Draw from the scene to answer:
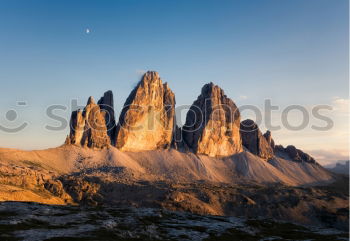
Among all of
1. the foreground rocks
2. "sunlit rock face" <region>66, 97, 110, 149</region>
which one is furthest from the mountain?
the foreground rocks

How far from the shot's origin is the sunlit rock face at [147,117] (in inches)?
5635

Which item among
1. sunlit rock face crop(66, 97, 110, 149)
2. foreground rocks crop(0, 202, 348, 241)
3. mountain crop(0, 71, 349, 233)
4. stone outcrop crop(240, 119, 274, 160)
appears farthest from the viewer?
stone outcrop crop(240, 119, 274, 160)

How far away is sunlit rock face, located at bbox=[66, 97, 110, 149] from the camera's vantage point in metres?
131

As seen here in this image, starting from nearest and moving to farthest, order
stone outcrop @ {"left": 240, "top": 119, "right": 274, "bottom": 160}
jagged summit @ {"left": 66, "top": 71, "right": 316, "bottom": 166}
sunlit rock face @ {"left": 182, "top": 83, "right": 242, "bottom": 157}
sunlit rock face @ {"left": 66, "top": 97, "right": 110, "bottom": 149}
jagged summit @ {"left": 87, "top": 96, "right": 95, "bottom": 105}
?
1. sunlit rock face @ {"left": 66, "top": 97, "right": 110, "bottom": 149}
2. jagged summit @ {"left": 66, "top": 71, "right": 316, "bottom": 166}
3. jagged summit @ {"left": 87, "top": 96, "right": 95, "bottom": 105}
4. sunlit rock face @ {"left": 182, "top": 83, "right": 242, "bottom": 157}
5. stone outcrop @ {"left": 240, "top": 119, "right": 274, "bottom": 160}

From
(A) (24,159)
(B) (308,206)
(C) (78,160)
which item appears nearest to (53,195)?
(A) (24,159)

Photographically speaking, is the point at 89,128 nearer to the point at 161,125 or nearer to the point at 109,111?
the point at 109,111

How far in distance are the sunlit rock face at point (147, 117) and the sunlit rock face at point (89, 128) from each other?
805 centimetres

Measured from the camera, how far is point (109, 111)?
5768 inches

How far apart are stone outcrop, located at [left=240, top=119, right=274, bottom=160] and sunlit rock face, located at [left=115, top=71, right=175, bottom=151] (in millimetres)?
51327

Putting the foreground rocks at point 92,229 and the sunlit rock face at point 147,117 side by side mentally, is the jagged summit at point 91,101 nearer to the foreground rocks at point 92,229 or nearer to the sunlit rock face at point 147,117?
the sunlit rock face at point 147,117

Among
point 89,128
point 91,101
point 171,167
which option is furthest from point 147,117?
point 89,128

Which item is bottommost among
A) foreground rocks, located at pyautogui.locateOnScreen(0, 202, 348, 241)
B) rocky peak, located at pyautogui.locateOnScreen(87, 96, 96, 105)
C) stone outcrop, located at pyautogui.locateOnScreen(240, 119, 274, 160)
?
foreground rocks, located at pyautogui.locateOnScreen(0, 202, 348, 241)

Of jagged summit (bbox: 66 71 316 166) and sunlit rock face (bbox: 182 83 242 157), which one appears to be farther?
sunlit rock face (bbox: 182 83 242 157)

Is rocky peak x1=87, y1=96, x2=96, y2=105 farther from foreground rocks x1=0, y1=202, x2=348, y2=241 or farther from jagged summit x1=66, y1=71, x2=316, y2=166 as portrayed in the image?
foreground rocks x1=0, y1=202, x2=348, y2=241
